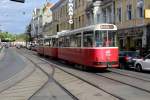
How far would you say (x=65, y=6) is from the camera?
8462 cm

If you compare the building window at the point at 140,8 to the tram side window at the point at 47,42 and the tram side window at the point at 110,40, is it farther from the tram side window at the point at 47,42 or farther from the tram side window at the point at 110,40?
the tram side window at the point at 110,40

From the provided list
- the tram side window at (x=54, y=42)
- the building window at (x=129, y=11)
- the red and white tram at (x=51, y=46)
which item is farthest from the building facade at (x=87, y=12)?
the tram side window at (x=54, y=42)

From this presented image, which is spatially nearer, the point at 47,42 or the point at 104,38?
the point at 104,38

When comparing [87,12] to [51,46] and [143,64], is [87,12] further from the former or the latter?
[143,64]

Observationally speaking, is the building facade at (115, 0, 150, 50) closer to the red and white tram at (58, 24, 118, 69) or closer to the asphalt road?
the asphalt road

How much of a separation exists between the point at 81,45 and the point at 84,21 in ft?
122

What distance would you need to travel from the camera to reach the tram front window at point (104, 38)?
2752 centimetres

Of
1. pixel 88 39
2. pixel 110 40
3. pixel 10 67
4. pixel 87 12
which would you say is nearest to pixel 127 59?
pixel 88 39

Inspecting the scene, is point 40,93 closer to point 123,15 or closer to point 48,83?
point 48,83

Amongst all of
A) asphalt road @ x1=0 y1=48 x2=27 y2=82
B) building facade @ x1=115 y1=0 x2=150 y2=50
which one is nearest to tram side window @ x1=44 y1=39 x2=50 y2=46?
asphalt road @ x1=0 y1=48 x2=27 y2=82

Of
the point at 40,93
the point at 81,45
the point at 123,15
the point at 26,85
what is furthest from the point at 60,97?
the point at 123,15

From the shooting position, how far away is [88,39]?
1133 inches

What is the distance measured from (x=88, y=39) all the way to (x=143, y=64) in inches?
161

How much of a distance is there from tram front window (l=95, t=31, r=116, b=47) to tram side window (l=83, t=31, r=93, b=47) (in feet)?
2.04
